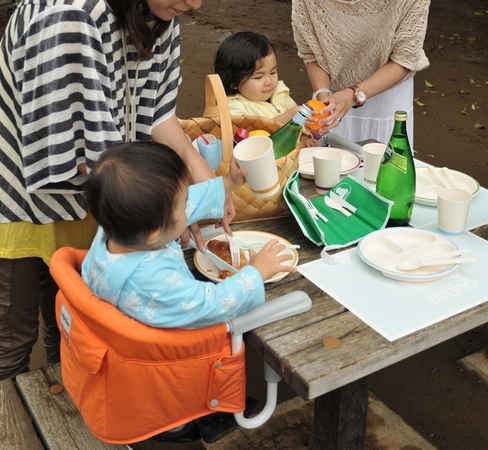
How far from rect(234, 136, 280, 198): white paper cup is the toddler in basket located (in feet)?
3.70

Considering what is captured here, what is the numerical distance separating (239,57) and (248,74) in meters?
0.09

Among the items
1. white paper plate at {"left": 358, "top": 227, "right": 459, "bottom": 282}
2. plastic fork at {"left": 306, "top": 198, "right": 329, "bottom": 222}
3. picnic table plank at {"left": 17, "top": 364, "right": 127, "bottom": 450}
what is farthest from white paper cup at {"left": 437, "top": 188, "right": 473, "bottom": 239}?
picnic table plank at {"left": 17, "top": 364, "right": 127, "bottom": 450}

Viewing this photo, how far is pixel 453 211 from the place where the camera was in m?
1.86

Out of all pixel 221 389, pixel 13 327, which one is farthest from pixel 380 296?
pixel 13 327

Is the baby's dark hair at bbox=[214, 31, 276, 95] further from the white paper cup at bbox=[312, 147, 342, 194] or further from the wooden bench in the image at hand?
the wooden bench

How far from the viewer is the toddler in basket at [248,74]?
2.99 meters

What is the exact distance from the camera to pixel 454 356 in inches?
121

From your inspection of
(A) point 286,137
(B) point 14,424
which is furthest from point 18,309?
(A) point 286,137

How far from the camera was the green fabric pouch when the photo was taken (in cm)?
191

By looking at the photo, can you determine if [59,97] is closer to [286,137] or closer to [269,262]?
[269,262]

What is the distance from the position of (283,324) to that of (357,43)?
1813mm

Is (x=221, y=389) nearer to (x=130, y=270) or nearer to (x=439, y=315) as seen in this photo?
(x=130, y=270)

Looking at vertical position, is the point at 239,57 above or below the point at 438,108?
above

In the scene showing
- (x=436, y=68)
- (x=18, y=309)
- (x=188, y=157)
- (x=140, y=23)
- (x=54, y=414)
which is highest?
(x=140, y=23)
